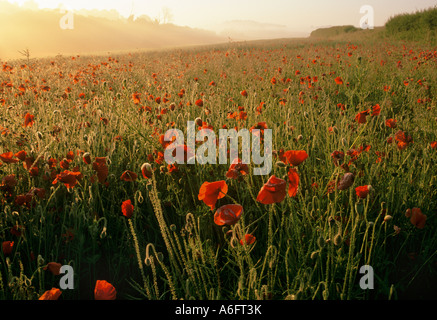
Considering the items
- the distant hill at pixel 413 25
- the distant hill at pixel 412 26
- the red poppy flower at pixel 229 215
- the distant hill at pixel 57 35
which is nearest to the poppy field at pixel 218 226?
the red poppy flower at pixel 229 215

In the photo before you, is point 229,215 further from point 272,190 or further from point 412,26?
point 412,26

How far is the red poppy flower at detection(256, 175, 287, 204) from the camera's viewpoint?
3.37 ft

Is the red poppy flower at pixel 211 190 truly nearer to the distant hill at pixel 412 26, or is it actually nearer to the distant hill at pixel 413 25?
the distant hill at pixel 412 26

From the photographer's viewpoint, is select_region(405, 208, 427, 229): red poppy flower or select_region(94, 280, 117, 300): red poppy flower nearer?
select_region(94, 280, 117, 300): red poppy flower

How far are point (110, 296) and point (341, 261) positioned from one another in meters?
0.94

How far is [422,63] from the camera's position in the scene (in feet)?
18.0

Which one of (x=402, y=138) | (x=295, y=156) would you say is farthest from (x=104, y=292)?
(x=402, y=138)

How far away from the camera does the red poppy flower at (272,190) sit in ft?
3.37

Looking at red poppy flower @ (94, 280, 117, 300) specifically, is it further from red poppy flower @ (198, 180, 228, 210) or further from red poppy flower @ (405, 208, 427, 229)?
red poppy flower @ (405, 208, 427, 229)

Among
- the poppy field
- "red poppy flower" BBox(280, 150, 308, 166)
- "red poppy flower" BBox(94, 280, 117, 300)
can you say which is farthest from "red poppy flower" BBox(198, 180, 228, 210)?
"red poppy flower" BBox(94, 280, 117, 300)

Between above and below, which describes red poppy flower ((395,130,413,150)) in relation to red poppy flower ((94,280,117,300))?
above

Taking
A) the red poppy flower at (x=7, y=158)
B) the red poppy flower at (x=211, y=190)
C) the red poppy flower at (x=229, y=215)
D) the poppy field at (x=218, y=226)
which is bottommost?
the poppy field at (x=218, y=226)

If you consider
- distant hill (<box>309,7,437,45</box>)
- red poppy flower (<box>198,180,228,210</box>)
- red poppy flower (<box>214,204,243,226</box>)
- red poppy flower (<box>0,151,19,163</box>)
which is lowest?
red poppy flower (<box>214,204,243,226</box>)

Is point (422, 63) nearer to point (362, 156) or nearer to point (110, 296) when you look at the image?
point (362, 156)
